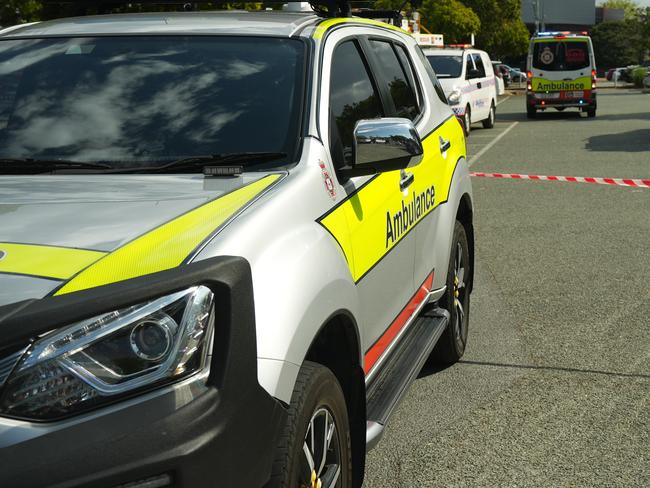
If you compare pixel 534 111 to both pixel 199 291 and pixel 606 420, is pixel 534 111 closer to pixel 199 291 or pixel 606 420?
pixel 606 420

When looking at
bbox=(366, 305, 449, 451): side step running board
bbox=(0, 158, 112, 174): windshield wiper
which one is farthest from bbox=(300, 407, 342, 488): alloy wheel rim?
bbox=(0, 158, 112, 174): windshield wiper

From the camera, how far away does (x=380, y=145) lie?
3395 millimetres

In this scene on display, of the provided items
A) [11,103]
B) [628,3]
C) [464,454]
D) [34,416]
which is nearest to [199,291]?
[34,416]

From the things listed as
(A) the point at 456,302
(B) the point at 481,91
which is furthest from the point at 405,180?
(B) the point at 481,91

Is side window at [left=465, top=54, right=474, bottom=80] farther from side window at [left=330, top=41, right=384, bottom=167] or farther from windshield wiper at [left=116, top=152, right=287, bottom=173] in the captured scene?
windshield wiper at [left=116, top=152, right=287, bottom=173]

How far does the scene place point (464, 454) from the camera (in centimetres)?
426

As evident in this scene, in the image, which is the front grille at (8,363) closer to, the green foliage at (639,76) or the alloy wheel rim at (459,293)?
the alloy wheel rim at (459,293)

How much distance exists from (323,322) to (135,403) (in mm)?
780

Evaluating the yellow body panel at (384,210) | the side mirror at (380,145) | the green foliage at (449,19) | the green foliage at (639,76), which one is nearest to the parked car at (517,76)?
the green foliage at (639,76)

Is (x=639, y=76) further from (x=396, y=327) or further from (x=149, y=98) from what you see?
(x=149, y=98)

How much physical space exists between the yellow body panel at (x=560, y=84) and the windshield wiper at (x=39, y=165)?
28461 mm

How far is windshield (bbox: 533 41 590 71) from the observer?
30719 mm

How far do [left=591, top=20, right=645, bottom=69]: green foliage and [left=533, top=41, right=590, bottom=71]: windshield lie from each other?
9116 centimetres

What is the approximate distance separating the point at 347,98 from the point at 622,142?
18.2m
